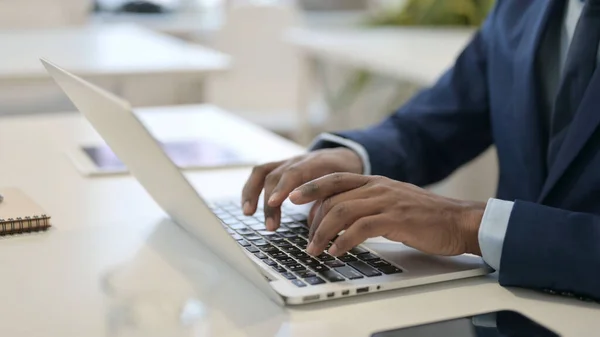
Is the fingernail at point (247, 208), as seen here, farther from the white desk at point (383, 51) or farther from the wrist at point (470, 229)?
the white desk at point (383, 51)

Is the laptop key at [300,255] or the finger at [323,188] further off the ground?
the finger at [323,188]

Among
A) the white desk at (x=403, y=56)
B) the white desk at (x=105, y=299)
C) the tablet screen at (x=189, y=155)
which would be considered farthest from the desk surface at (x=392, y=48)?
the white desk at (x=105, y=299)

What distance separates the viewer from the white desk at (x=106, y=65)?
2.32 metres

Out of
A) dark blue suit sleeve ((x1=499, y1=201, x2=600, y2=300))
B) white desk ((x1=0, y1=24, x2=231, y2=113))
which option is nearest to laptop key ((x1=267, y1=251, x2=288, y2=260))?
dark blue suit sleeve ((x1=499, y1=201, x2=600, y2=300))

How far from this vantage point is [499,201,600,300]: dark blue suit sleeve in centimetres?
80

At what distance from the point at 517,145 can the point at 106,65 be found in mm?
1500

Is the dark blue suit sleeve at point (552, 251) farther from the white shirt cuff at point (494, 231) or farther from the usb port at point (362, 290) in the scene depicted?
the usb port at point (362, 290)

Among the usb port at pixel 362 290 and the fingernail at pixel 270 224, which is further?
the fingernail at pixel 270 224

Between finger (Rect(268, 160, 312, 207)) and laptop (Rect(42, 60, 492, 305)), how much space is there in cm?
4

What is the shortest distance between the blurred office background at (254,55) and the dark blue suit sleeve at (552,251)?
157cm

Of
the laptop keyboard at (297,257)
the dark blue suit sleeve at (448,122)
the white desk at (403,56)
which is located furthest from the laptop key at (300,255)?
the white desk at (403,56)

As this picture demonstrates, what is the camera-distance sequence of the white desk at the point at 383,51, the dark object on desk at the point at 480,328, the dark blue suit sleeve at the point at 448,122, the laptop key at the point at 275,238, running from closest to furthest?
1. the dark object on desk at the point at 480,328
2. the laptop key at the point at 275,238
3. the dark blue suit sleeve at the point at 448,122
4. the white desk at the point at 383,51

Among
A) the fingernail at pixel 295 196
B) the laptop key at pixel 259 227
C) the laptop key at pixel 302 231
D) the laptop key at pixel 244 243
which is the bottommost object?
the laptop key at pixel 259 227

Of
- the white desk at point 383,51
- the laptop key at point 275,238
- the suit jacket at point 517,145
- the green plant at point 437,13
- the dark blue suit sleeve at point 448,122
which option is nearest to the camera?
the suit jacket at point 517,145
